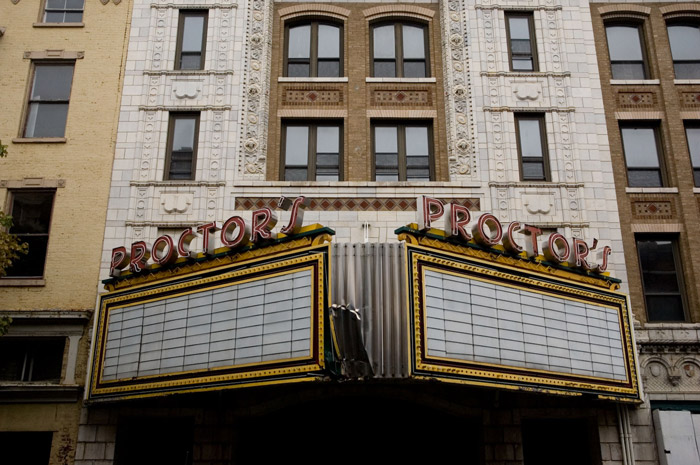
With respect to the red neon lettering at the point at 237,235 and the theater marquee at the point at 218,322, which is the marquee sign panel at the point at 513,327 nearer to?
the theater marquee at the point at 218,322

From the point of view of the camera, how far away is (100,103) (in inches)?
895

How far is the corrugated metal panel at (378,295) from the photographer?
15016 millimetres

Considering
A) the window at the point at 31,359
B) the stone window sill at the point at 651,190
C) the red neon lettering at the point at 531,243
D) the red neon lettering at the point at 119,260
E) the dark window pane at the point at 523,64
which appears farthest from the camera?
the dark window pane at the point at 523,64

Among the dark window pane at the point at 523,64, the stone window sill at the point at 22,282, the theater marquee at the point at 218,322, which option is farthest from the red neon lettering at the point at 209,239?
the dark window pane at the point at 523,64

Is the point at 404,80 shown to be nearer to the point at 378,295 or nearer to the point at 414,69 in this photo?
the point at 414,69

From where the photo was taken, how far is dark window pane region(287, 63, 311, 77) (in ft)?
77.9

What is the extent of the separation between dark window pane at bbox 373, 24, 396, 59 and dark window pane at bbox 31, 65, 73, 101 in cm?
1006

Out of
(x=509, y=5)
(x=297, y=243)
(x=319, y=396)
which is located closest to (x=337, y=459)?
(x=319, y=396)

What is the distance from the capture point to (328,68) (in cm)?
2380

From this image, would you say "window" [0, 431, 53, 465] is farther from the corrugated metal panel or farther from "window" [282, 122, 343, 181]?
"window" [282, 122, 343, 181]

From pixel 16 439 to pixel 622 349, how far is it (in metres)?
16.5

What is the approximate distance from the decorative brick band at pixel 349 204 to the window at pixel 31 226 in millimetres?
5799

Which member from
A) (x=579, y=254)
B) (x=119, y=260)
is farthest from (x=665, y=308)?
(x=119, y=260)

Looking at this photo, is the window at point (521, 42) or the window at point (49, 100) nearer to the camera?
the window at point (49, 100)
